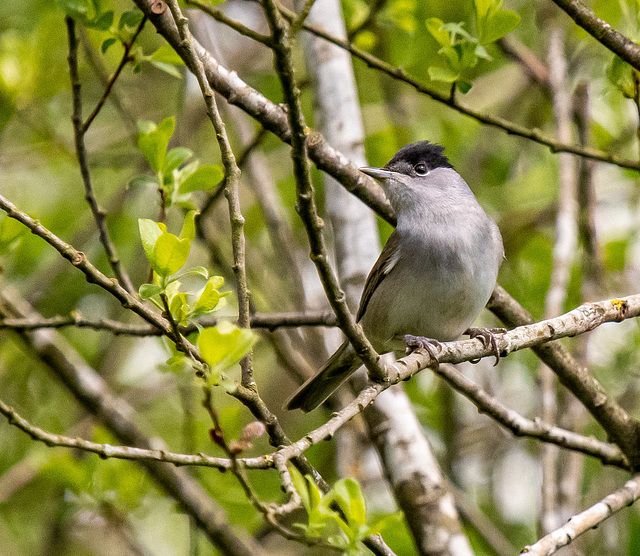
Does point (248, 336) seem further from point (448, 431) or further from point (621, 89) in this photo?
point (448, 431)

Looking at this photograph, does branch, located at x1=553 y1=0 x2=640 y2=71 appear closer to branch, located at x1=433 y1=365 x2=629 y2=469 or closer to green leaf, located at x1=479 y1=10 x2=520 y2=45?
green leaf, located at x1=479 y1=10 x2=520 y2=45

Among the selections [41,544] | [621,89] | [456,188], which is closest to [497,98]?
[456,188]

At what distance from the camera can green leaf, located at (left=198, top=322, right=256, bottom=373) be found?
A: 6.40 feet

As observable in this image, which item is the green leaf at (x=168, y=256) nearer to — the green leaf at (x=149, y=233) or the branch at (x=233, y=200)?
the green leaf at (x=149, y=233)

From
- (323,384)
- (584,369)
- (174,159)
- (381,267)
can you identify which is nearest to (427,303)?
(381,267)

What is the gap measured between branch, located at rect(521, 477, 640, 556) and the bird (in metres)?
1.03

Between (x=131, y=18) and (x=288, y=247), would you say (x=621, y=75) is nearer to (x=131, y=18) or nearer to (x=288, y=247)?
(x=131, y=18)

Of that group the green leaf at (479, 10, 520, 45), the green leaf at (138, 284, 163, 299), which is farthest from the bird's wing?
the green leaf at (138, 284, 163, 299)

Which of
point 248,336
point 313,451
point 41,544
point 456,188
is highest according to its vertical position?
point 456,188

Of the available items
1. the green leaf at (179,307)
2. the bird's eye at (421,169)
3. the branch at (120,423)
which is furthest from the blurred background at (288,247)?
the green leaf at (179,307)

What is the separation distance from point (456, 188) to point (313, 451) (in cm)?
239

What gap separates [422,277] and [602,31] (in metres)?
1.60

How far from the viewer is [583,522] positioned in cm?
302

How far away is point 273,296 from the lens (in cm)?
596
